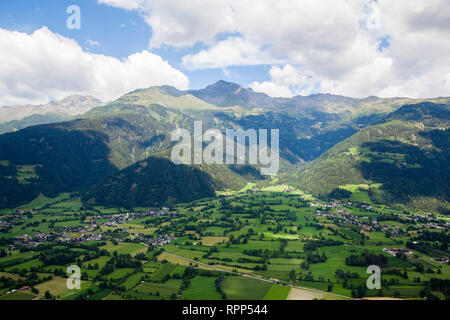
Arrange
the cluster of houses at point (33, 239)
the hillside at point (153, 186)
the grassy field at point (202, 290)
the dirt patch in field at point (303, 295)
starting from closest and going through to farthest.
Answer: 1. the dirt patch in field at point (303, 295)
2. the grassy field at point (202, 290)
3. the cluster of houses at point (33, 239)
4. the hillside at point (153, 186)

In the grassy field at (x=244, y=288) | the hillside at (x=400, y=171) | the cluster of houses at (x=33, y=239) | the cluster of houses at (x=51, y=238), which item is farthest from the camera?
the hillside at (x=400, y=171)

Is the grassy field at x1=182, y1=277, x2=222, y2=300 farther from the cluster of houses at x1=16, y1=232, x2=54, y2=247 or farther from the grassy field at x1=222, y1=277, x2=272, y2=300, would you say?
the cluster of houses at x1=16, y1=232, x2=54, y2=247

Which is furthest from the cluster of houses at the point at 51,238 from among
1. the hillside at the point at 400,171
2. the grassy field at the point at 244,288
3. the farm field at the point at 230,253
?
the hillside at the point at 400,171

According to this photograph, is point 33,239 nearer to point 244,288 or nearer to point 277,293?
point 244,288

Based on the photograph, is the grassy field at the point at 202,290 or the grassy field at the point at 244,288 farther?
the grassy field at the point at 244,288

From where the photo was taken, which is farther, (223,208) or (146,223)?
(223,208)

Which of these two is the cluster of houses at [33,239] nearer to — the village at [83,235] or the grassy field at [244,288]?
the village at [83,235]

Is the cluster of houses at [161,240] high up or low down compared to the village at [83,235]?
down

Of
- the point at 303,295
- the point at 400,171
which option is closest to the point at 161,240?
the point at 303,295

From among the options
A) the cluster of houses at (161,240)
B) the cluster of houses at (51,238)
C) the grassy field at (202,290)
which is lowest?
the grassy field at (202,290)
